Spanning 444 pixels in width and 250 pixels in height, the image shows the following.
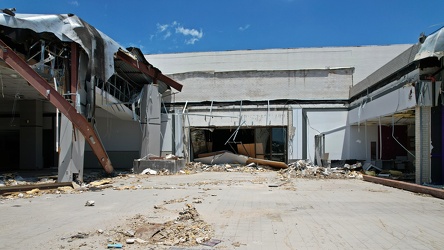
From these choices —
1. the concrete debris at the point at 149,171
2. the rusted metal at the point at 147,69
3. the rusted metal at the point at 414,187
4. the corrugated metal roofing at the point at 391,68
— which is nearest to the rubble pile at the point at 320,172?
the rusted metal at the point at 414,187

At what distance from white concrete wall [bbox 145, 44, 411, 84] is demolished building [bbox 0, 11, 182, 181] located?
15.4 ft

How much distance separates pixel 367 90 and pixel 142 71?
473 inches

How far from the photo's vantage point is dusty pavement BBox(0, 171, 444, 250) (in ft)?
17.5

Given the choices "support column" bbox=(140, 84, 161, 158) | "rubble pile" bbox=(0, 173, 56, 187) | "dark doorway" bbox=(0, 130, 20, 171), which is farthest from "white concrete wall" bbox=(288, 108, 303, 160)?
"dark doorway" bbox=(0, 130, 20, 171)

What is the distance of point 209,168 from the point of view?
69.5 feet

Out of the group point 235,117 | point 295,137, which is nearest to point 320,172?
point 295,137

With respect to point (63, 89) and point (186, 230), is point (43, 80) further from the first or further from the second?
point (186, 230)

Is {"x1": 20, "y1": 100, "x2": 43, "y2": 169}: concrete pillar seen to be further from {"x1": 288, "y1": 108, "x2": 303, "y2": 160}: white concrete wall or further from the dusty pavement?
{"x1": 288, "y1": 108, "x2": 303, "y2": 160}: white concrete wall

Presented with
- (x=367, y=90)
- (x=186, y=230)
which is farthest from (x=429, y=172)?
(x=186, y=230)

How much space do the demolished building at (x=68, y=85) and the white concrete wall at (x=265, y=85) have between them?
222 centimetres

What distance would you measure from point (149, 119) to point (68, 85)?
6.67 metres

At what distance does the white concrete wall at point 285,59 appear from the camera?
77.5ft

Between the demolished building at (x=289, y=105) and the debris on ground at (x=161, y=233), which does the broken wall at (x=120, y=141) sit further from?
the debris on ground at (x=161, y=233)

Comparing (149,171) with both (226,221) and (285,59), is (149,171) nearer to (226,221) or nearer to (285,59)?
(226,221)
